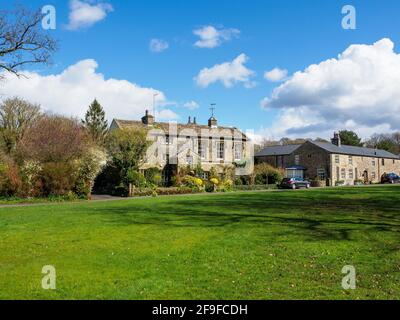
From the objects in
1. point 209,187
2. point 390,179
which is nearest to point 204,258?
point 209,187

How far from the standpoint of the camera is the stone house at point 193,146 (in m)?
43.6

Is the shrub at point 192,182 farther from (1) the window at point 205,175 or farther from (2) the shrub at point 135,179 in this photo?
(2) the shrub at point 135,179

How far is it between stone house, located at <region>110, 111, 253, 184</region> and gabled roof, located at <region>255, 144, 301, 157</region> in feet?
36.6

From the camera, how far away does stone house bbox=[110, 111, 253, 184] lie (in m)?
43.6

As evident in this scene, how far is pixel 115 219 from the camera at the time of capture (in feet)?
50.4

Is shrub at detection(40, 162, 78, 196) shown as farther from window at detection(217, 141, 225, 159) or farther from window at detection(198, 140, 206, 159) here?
window at detection(217, 141, 225, 159)

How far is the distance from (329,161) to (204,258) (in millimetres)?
52423

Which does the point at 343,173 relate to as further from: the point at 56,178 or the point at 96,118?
the point at 56,178

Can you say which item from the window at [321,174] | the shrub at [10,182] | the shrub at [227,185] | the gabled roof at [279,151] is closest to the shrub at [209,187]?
the shrub at [227,185]

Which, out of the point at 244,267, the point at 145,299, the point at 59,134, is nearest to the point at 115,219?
the point at 244,267

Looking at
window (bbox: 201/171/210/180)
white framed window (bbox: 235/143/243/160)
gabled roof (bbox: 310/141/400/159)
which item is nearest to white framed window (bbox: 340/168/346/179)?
gabled roof (bbox: 310/141/400/159)

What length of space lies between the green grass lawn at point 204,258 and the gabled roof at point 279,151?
49.8 meters
